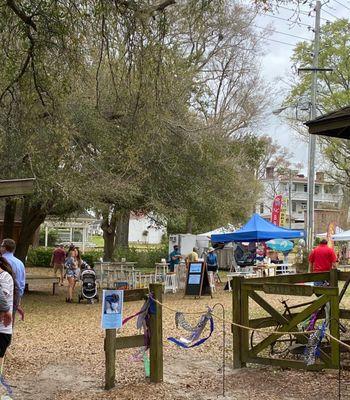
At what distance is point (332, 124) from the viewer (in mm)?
8102

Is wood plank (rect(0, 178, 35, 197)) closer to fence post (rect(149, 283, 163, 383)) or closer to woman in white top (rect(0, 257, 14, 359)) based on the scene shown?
woman in white top (rect(0, 257, 14, 359))

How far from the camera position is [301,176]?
9031cm

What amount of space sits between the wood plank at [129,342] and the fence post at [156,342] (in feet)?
0.47

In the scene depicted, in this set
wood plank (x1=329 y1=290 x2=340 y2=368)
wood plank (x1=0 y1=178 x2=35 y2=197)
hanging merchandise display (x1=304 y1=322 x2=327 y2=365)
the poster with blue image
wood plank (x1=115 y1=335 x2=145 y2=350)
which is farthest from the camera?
wood plank (x1=0 y1=178 x2=35 y2=197)

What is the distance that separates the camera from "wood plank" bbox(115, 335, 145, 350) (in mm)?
7277

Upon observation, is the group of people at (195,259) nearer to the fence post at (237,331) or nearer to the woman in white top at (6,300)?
the fence post at (237,331)

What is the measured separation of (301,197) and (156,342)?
83.5 metres

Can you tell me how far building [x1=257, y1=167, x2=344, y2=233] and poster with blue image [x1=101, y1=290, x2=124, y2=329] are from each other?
63.0 meters

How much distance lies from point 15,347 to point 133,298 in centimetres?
355

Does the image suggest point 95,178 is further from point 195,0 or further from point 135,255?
point 135,255

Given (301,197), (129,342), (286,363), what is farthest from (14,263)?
(301,197)

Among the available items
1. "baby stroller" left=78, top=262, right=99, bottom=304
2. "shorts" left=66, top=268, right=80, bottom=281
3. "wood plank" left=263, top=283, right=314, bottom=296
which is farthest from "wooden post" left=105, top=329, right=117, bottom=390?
"shorts" left=66, top=268, right=80, bottom=281

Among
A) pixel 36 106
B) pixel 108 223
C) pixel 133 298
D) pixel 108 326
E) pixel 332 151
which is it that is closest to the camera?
pixel 108 326

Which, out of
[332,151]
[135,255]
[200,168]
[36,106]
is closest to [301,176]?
[332,151]
